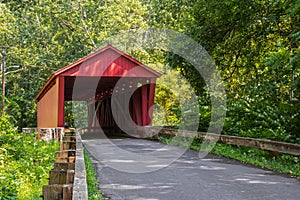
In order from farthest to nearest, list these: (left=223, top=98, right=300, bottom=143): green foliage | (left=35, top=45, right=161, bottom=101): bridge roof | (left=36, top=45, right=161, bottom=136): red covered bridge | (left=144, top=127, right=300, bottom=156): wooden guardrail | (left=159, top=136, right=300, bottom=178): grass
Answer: (left=35, top=45, right=161, bottom=101): bridge roof → (left=36, top=45, right=161, bottom=136): red covered bridge → (left=223, top=98, right=300, bottom=143): green foliage → (left=144, top=127, right=300, bottom=156): wooden guardrail → (left=159, top=136, right=300, bottom=178): grass

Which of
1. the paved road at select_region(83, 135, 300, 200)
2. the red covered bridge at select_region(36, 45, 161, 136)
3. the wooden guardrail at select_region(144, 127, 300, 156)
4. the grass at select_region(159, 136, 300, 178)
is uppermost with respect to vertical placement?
the red covered bridge at select_region(36, 45, 161, 136)

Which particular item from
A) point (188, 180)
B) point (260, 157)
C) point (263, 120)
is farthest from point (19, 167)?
point (263, 120)

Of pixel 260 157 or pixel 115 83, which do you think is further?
pixel 115 83

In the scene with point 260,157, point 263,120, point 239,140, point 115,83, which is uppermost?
point 115,83

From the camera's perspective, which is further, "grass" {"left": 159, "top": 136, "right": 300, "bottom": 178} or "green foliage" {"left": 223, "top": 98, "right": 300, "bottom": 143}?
"green foliage" {"left": 223, "top": 98, "right": 300, "bottom": 143}

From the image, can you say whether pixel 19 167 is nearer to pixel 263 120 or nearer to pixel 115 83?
pixel 263 120

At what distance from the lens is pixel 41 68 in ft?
115

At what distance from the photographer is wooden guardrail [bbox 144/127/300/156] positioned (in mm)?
8516

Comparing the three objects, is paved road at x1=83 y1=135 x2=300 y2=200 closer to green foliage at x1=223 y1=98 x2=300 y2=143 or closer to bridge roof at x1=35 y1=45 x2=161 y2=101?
green foliage at x1=223 y1=98 x2=300 y2=143

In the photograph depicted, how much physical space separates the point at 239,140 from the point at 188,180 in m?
4.33

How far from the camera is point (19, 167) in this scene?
23.5ft

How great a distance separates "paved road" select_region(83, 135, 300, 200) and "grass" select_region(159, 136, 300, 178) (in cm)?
38

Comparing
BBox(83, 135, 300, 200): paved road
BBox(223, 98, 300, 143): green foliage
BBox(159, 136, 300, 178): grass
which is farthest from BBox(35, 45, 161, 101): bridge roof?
BBox(83, 135, 300, 200): paved road

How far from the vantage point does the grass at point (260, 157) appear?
8.30 metres
